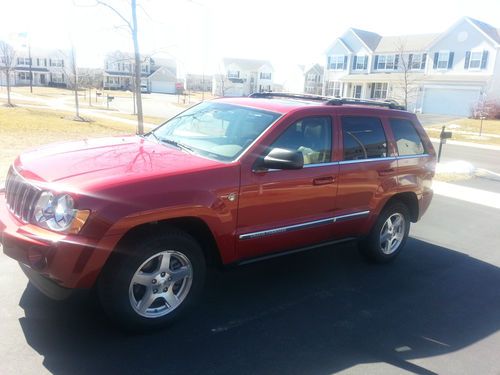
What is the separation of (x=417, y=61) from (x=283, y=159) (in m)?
47.0

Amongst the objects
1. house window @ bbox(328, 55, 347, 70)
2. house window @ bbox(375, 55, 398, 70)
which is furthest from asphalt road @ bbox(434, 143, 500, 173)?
house window @ bbox(328, 55, 347, 70)

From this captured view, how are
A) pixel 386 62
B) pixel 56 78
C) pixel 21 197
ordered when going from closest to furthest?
pixel 21 197 < pixel 386 62 < pixel 56 78

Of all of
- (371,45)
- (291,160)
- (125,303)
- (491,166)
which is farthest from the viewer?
(371,45)

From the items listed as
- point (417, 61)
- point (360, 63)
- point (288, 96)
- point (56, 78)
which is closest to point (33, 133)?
point (288, 96)

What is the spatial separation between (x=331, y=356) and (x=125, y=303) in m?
1.61

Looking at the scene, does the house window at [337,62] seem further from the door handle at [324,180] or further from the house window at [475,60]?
the door handle at [324,180]

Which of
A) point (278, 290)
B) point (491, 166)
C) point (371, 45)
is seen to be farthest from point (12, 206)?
point (371, 45)

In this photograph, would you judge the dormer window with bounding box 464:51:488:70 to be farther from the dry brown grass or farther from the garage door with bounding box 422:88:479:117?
the dry brown grass

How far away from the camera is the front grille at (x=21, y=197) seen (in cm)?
331

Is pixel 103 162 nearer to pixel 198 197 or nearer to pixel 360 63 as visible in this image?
pixel 198 197

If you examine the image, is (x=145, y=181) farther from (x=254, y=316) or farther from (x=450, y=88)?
(x=450, y=88)

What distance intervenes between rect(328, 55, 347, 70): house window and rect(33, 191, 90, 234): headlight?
52405 mm

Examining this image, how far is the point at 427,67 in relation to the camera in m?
43.7

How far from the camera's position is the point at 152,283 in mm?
3545
